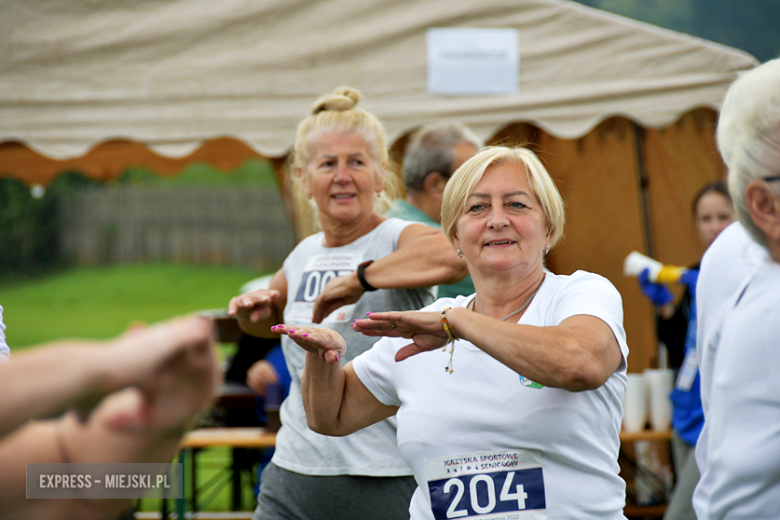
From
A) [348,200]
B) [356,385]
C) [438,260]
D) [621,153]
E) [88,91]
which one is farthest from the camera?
[621,153]

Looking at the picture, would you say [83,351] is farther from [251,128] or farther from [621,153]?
[621,153]

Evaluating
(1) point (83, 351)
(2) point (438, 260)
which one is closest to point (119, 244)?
(2) point (438, 260)

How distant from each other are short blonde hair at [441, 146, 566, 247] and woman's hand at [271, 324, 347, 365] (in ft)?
1.38

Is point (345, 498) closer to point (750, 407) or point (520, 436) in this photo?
point (520, 436)

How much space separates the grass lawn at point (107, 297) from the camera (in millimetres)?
18891

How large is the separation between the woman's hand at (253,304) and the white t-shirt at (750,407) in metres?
1.28

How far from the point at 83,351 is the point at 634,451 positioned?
426 centimetres

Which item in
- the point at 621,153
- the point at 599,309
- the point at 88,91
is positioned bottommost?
the point at 599,309

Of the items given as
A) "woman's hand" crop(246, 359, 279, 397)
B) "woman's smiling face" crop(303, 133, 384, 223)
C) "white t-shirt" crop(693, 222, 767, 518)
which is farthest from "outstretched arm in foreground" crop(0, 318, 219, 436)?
"woman's hand" crop(246, 359, 279, 397)

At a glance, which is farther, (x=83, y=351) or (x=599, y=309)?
(x=599, y=309)

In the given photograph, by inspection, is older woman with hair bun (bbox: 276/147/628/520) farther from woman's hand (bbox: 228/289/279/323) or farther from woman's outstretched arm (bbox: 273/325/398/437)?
woman's hand (bbox: 228/289/279/323)

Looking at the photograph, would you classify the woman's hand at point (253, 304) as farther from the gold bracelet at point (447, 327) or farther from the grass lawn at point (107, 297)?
the grass lawn at point (107, 297)

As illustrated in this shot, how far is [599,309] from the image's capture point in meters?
1.40

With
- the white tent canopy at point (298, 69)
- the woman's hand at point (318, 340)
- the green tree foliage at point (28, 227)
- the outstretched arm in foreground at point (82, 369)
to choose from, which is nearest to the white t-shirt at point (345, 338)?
the woman's hand at point (318, 340)
